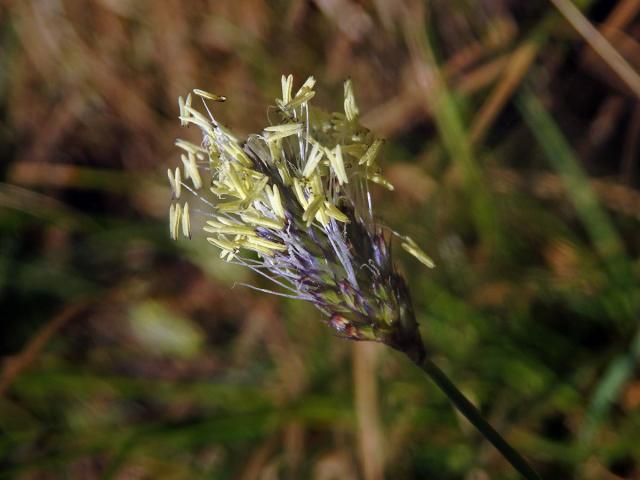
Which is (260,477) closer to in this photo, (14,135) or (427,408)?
(427,408)

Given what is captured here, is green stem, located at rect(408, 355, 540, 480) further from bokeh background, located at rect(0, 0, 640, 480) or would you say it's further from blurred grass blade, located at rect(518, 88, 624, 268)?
blurred grass blade, located at rect(518, 88, 624, 268)

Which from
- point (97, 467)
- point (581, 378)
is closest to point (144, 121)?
point (97, 467)

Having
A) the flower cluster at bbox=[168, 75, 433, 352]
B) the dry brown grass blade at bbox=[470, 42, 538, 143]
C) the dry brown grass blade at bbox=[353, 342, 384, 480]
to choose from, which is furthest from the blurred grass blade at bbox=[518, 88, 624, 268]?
the flower cluster at bbox=[168, 75, 433, 352]

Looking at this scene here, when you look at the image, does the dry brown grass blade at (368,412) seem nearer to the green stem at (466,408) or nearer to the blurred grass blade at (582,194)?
the blurred grass blade at (582,194)

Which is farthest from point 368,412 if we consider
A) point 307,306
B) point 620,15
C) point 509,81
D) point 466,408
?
point 620,15

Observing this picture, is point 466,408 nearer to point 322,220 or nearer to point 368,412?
point 322,220
